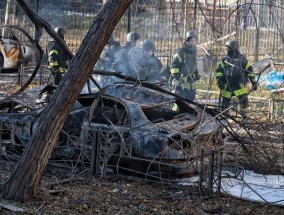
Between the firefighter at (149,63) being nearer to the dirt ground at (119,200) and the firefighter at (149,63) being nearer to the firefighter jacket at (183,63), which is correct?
the firefighter jacket at (183,63)

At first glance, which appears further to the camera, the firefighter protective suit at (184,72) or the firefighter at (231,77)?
the firefighter protective suit at (184,72)

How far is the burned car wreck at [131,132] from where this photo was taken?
852 centimetres

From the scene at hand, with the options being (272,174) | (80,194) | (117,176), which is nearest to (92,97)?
(117,176)

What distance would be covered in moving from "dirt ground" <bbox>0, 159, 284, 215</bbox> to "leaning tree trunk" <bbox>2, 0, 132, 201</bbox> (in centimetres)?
24

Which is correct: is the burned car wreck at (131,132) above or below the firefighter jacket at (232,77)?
below

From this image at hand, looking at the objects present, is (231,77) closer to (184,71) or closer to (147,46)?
(184,71)

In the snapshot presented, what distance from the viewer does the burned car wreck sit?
8.52 meters

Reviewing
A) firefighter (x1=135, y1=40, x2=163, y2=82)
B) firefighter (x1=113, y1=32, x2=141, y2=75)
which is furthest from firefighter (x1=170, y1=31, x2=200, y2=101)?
firefighter (x1=113, y1=32, x2=141, y2=75)

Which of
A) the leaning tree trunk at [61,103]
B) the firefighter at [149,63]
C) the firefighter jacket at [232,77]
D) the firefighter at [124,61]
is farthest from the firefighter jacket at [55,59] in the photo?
the leaning tree trunk at [61,103]

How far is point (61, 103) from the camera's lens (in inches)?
272

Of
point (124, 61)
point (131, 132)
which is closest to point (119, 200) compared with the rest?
point (131, 132)

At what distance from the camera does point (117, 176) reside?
872 centimetres

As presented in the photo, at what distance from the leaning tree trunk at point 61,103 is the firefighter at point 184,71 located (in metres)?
7.43

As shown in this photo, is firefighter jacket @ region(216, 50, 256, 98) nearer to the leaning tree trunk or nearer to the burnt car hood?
the burnt car hood
